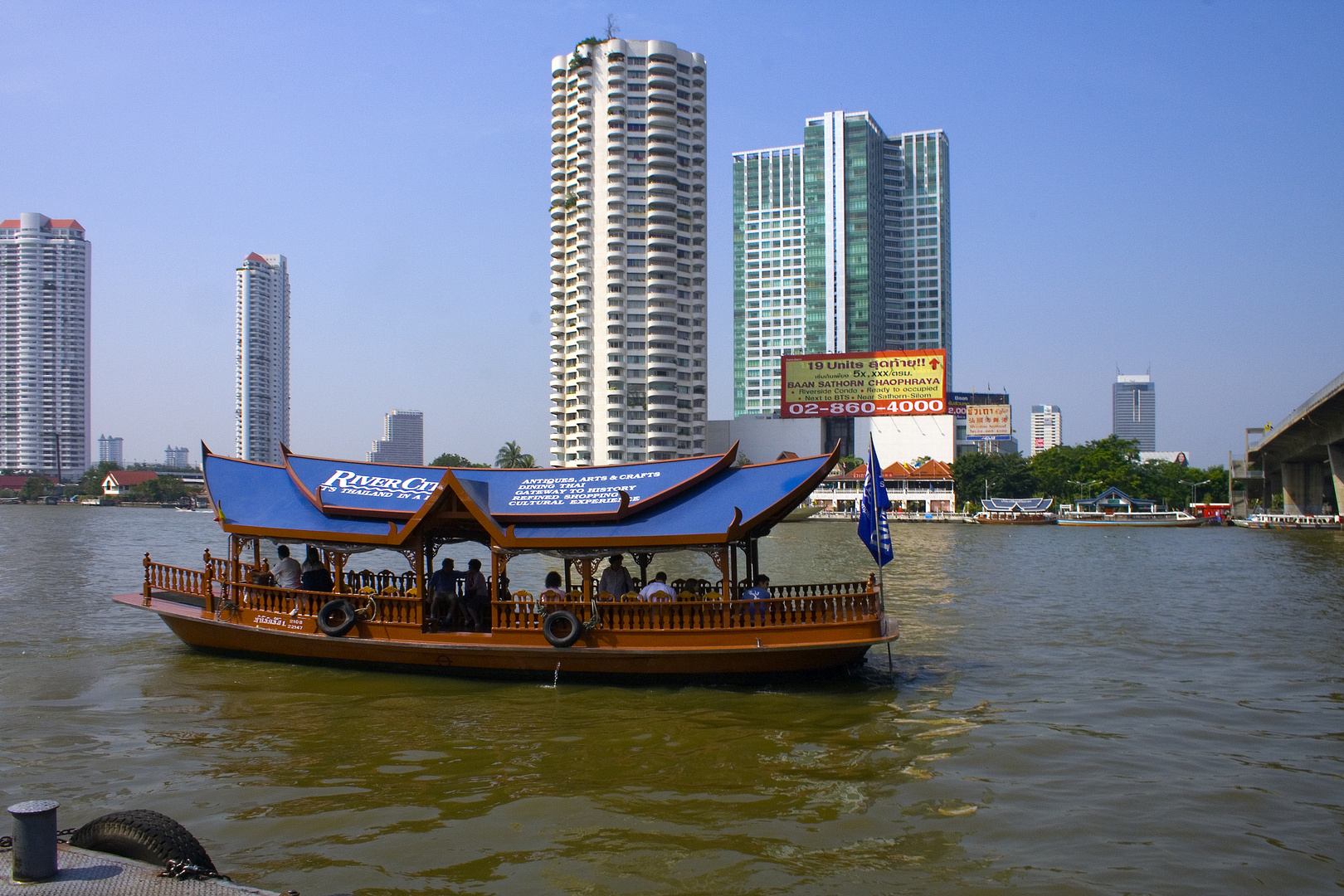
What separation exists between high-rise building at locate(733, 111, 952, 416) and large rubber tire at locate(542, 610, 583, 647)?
11016 centimetres

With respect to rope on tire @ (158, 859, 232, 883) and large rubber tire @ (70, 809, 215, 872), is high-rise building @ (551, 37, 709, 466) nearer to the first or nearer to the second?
large rubber tire @ (70, 809, 215, 872)

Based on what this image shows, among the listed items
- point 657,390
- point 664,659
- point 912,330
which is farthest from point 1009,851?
point 912,330

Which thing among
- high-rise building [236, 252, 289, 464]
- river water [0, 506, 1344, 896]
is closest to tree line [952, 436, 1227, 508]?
river water [0, 506, 1344, 896]

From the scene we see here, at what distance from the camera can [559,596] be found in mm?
11336

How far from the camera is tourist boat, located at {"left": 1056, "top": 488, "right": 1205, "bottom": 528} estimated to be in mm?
63969

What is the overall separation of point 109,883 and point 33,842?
0.34 metres

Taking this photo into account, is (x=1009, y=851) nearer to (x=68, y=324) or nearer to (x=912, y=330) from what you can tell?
(x=912, y=330)

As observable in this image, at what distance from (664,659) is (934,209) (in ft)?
411

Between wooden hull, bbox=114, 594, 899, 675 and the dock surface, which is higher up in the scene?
the dock surface

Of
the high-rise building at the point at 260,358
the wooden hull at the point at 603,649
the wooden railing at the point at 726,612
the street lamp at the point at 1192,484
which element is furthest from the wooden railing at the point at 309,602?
the high-rise building at the point at 260,358

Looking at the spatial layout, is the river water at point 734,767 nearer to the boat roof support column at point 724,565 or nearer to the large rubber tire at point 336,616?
the large rubber tire at point 336,616

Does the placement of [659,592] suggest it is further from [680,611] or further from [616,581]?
[616,581]

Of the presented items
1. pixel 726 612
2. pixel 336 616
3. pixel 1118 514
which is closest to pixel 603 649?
pixel 726 612

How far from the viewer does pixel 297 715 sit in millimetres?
10078
